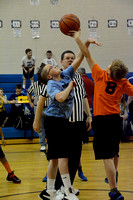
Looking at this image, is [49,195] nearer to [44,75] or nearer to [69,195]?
[69,195]

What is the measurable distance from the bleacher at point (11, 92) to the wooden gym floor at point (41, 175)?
0.97 meters

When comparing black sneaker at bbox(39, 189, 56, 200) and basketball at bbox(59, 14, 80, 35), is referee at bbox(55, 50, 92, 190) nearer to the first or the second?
black sneaker at bbox(39, 189, 56, 200)

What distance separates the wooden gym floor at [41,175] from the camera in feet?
12.4

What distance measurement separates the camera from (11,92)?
10.5 m

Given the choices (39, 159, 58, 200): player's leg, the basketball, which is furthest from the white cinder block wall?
(39, 159, 58, 200): player's leg

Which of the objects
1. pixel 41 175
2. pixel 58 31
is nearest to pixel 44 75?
pixel 41 175

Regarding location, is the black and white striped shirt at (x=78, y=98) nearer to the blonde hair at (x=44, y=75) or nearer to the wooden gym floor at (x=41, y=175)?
the blonde hair at (x=44, y=75)

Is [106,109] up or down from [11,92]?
up

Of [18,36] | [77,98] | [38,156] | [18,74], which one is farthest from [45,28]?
[77,98]

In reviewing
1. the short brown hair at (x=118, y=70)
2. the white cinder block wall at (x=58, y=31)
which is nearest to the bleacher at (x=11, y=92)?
the white cinder block wall at (x=58, y=31)

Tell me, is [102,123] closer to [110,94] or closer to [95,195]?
[110,94]

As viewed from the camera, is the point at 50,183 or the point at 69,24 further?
the point at 69,24

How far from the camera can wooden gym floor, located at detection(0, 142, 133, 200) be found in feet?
12.4

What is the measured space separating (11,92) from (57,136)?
24.6 ft
